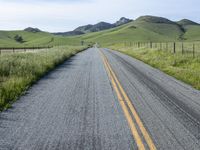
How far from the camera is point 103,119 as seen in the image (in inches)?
302

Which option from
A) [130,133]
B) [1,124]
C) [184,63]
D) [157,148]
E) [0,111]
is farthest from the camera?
[184,63]

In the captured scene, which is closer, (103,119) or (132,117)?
(103,119)

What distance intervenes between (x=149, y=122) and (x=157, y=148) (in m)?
1.69

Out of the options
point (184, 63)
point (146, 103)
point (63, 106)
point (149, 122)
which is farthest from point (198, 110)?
point (184, 63)

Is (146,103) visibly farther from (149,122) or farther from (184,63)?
(184,63)

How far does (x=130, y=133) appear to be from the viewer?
655 cm

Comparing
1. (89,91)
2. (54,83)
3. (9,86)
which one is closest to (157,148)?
(89,91)

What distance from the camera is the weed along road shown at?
5.99 meters

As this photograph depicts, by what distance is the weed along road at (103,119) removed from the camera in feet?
19.6

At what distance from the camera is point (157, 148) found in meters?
5.71

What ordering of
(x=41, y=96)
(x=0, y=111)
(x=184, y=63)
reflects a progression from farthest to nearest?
(x=184, y=63), (x=41, y=96), (x=0, y=111)

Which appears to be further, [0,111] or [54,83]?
[54,83]

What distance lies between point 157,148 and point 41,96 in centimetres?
584

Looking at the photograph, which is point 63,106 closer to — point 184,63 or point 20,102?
point 20,102
